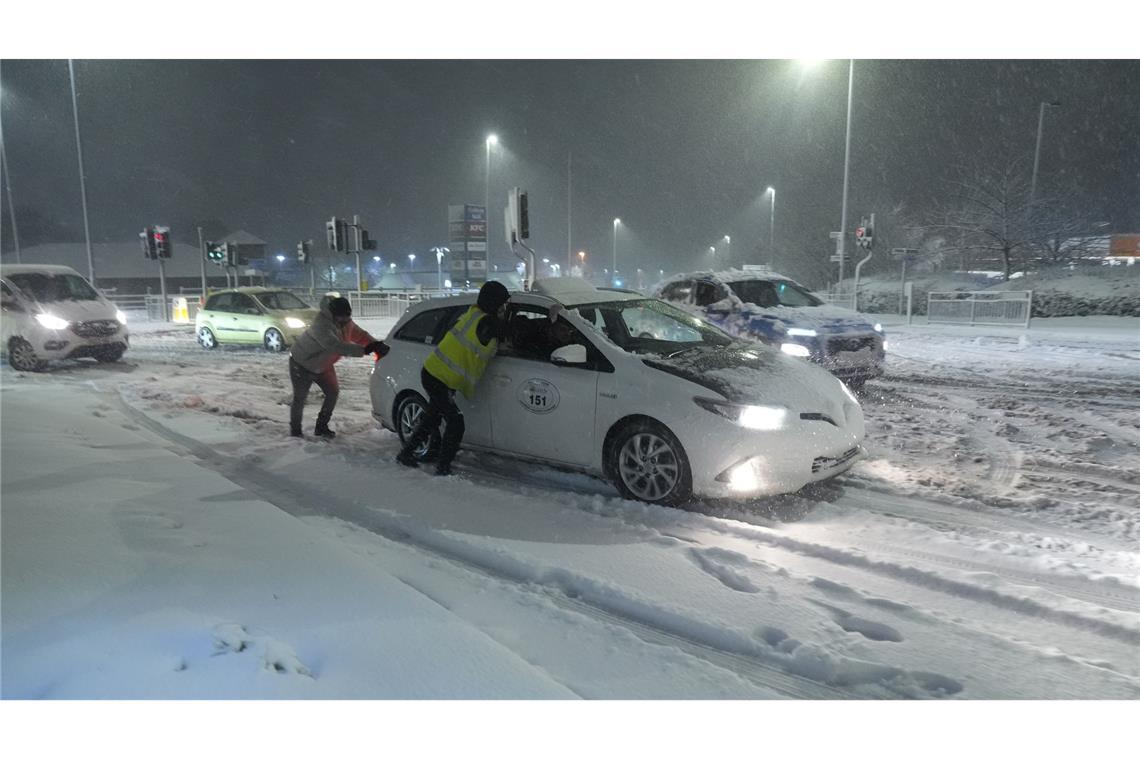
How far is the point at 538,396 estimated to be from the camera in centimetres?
578

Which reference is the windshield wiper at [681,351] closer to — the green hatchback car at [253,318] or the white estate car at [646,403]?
the white estate car at [646,403]

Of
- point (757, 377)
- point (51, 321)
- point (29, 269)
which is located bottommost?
point (757, 377)

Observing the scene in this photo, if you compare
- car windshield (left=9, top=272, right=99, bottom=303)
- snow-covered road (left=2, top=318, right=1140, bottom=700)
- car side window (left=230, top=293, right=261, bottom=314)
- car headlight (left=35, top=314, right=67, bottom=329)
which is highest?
car windshield (left=9, top=272, right=99, bottom=303)

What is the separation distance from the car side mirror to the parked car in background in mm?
11711

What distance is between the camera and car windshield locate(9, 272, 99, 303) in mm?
13094

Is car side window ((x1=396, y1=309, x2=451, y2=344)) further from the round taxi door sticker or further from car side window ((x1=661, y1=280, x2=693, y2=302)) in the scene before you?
car side window ((x1=661, y1=280, x2=693, y2=302))

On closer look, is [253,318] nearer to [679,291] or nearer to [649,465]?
[679,291]

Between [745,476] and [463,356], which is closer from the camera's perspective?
[745,476]

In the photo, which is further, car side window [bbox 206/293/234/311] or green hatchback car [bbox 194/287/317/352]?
car side window [bbox 206/293/234/311]

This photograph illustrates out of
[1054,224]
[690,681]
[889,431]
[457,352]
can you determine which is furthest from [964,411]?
[1054,224]

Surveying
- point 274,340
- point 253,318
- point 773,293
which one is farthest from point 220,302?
point 773,293

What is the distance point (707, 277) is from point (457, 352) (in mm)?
6744

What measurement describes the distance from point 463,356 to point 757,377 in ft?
7.58

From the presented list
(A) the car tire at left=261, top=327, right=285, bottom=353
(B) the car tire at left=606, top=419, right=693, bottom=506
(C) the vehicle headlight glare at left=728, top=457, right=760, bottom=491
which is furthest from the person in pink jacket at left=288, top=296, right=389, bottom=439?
(A) the car tire at left=261, top=327, right=285, bottom=353
